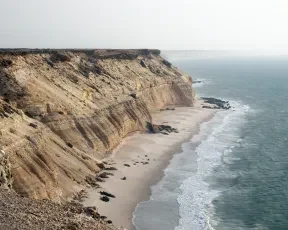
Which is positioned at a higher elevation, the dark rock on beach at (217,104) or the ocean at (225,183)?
the dark rock on beach at (217,104)

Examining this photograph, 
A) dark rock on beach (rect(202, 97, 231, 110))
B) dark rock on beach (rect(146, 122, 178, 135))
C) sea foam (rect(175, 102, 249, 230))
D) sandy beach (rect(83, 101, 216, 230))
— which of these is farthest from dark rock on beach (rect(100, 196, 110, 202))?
dark rock on beach (rect(202, 97, 231, 110))

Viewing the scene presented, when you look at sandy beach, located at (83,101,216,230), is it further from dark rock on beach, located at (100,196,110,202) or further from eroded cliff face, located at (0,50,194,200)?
eroded cliff face, located at (0,50,194,200)

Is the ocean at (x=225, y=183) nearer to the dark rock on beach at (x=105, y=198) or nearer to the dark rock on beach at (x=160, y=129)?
the dark rock on beach at (x=105, y=198)

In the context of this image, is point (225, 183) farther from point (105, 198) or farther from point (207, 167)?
point (105, 198)

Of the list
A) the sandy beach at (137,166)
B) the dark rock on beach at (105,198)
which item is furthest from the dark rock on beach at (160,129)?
the dark rock on beach at (105,198)

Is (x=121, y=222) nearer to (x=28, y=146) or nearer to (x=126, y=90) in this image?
(x=28, y=146)

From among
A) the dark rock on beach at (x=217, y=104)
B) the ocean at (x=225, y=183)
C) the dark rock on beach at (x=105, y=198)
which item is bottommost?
the ocean at (x=225, y=183)

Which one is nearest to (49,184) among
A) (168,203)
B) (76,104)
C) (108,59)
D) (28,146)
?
(28,146)
